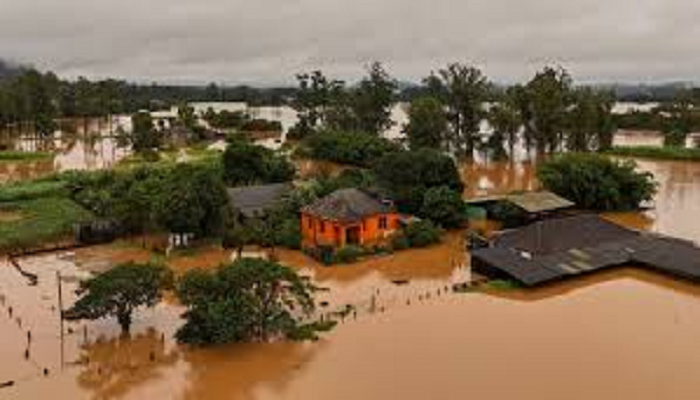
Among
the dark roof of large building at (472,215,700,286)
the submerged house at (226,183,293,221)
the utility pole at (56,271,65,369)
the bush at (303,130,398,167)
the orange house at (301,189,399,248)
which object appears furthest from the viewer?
the bush at (303,130,398,167)

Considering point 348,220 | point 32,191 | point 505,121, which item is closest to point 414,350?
point 348,220

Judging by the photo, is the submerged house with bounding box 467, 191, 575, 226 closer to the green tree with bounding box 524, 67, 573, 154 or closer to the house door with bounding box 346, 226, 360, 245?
the house door with bounding box 346, 226, 360, 245

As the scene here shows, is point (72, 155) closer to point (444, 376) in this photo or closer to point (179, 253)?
point (179, 253)

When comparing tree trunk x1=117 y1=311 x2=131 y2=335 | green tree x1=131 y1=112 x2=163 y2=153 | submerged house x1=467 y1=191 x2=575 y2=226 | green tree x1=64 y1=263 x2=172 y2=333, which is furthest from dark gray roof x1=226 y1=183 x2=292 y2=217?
green tree x1=131 y1=112 x2=163 y2=153

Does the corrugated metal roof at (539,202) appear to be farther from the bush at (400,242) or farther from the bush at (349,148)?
the bush at (349,148)

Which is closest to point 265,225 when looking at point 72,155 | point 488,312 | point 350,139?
point 488,312

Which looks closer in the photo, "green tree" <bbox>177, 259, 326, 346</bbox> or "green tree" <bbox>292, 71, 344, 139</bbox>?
"green tree" <bbox>177, 259, 326, 346</bbox>

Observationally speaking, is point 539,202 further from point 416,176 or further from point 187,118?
point 187,118

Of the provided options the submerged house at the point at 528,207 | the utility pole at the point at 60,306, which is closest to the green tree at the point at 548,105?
the submerged house at the point at 528,207
